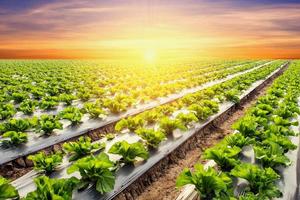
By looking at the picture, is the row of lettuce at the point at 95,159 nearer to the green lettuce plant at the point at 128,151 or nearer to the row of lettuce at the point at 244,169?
the green lettuce plant at the point at 128,151

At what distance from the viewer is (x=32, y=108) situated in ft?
33.3

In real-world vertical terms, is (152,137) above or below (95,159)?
below

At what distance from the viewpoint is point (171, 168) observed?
22.9 feet

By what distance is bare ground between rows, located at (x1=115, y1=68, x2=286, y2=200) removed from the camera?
19.0 ft

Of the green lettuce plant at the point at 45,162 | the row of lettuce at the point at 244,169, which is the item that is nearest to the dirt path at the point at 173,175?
the row of lettuce at the point at 244,169

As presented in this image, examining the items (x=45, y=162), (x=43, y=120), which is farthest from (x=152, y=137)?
(x=43, y=120)

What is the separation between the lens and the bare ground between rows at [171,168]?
5.78 metres

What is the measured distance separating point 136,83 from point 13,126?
10.4 m

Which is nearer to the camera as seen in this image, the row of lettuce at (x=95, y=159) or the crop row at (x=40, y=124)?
→ the row of lettuce at (x=95, y=159)

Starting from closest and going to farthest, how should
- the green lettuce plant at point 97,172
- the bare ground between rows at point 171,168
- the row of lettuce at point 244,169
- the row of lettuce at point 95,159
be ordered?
the row of lettuce at point 95,159
the row of lettuce at point 244,169
the green lettuce plant at point 97,172
the bare ground between rows at point 171,168

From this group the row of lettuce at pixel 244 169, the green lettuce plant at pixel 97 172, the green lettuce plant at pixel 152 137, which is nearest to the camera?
the row of lettuce at pixel 244 169

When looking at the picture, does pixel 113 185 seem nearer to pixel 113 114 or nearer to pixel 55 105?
pixel 113 114

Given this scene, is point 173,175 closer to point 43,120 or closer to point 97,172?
point 97,172

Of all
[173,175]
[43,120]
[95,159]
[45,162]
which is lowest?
[173,175]
